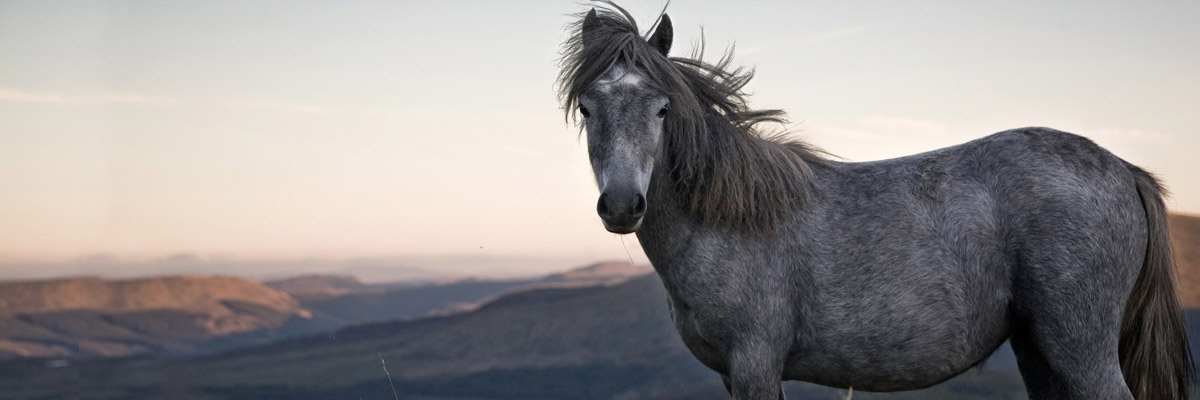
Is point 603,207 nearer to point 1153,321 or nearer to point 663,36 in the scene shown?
point 663,36

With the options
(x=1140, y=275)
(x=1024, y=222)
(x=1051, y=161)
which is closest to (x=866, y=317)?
(x=1024, y=222)

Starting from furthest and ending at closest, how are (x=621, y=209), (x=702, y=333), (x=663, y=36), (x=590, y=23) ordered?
1. (x=590, y=23)
2. (x=663, y=36)
3. (x=702, y=333)
4. (x=621, y=209)

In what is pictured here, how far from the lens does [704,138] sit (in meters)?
4.60

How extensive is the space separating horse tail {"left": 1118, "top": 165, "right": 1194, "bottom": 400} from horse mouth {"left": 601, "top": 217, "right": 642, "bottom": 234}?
290 cm

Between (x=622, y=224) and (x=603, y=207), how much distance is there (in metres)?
0.12

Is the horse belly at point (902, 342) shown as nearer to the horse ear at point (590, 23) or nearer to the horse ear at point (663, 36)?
the horse ear at point (663, 36)

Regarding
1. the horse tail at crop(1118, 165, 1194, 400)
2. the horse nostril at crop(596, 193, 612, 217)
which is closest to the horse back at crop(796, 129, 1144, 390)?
the horse tail at crop(1118, 165, 1194, 400)

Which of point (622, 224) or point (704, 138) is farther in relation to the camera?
point (704, 138)

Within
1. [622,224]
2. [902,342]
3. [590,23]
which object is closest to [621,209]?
[622,224]

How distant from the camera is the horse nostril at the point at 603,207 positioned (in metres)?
3.97

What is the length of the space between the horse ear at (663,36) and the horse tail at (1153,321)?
8.68 feet

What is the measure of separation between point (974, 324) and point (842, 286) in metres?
0.74

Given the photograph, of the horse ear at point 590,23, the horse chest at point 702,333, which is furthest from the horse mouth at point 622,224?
the horse ear at point 590,23

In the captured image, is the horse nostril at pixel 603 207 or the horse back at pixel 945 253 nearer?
the horse nostril at pixel 603 207
